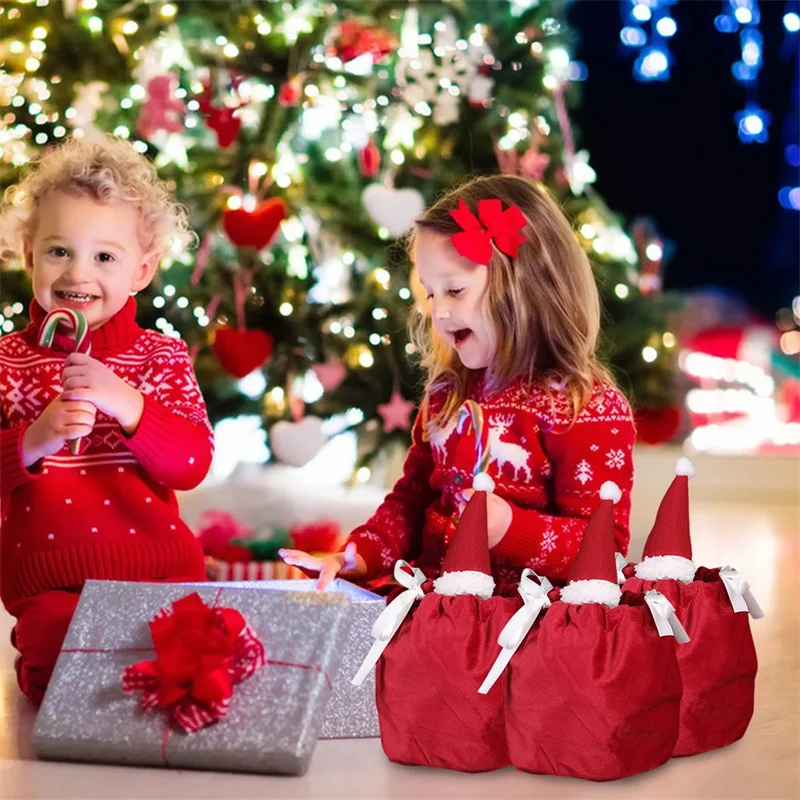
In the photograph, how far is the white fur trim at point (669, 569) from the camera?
1647 mm

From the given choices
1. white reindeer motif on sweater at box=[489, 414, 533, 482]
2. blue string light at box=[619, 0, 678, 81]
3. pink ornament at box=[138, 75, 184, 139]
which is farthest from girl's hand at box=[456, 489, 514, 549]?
blue string light at box=[619, 0, 678, 81]

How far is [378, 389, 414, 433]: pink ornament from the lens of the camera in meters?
3.33

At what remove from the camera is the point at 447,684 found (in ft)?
4.98

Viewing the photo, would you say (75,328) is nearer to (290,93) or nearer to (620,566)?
(620,566)

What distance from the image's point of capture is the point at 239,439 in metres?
4.17

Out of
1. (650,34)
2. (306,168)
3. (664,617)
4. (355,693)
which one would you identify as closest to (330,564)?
(355,693)

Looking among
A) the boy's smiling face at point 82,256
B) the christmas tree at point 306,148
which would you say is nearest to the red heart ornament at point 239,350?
the christmas tree at point 306,148

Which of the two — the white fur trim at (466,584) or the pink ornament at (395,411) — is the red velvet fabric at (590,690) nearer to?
the white fur trim at (466,584)

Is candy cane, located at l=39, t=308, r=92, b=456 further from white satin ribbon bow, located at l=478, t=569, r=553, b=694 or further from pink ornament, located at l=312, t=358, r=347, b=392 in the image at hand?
pink ornament, located at l=312, t=358, r=347, b=392

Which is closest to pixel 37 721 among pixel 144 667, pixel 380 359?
pixel 144 667

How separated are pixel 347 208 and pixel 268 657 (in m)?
1.87

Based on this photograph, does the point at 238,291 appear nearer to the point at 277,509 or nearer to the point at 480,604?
the point at 277,509

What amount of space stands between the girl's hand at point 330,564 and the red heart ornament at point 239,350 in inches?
49.1

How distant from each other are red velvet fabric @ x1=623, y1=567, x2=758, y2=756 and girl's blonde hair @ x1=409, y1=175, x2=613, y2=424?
0.39 meters
